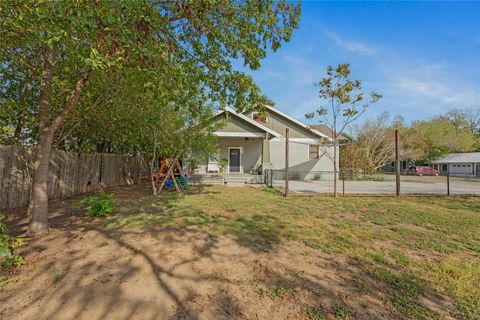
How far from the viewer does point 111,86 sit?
592 cm

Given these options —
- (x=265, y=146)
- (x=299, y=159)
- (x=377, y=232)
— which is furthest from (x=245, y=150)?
(x=377, y=232)

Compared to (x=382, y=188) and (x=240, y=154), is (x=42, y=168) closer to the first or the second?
(x=240, y=154)

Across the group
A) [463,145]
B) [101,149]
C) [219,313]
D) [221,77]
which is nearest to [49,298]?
[219,313]

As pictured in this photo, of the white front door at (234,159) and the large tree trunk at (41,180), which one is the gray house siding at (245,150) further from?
the large tree trunk at (41,180)

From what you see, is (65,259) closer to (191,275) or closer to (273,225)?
(191,275)

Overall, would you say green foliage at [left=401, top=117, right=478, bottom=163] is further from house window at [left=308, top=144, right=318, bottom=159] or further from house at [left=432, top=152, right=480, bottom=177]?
house window at [left=308, top=144, right=318, bottom=159]

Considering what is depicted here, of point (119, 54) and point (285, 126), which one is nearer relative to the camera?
point (119, 54)

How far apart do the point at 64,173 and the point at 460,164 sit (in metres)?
45.2

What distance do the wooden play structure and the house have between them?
37.0 m

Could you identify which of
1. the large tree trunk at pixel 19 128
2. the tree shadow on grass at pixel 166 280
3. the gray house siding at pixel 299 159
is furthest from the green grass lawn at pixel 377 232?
the gray house siding at pixel 299 159

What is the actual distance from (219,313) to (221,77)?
13.6 ft

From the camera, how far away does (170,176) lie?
36.0 feet

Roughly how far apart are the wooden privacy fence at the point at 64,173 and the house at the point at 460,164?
39.5 metres

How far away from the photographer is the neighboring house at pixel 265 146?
51.2ft
